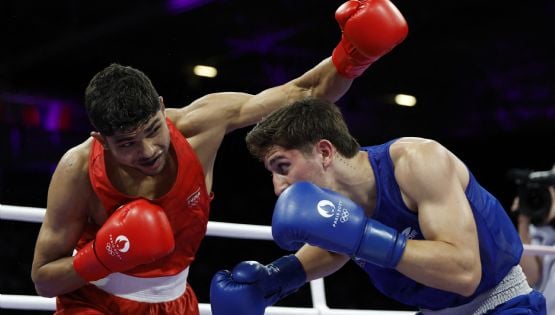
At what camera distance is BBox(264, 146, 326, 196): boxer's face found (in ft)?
6.61

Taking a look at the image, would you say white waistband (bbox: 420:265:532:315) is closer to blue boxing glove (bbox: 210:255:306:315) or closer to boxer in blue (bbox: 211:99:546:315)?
boxer in blue (bbox: 211:99:546:315)

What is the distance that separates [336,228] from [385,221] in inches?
10.3

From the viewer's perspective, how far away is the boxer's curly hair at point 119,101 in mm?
2070

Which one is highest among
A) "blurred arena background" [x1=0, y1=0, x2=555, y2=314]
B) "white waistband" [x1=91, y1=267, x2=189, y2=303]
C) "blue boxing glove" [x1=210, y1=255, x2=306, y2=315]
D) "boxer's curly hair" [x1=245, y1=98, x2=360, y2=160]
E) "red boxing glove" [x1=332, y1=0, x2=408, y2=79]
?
"red boxing glove" [x1=332, y1=0, x2=408, y2=79]

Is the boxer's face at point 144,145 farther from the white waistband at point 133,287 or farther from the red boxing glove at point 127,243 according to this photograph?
the white waistband at point 133,287

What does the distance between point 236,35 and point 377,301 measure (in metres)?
4.39

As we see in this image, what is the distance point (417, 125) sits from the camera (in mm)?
11156

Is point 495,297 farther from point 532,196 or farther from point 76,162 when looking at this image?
point 532,196

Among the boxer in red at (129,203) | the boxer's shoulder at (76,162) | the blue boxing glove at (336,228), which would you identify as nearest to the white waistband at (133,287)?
the boxer in red at (129,203)

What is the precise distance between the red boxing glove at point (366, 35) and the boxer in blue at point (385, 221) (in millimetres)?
450

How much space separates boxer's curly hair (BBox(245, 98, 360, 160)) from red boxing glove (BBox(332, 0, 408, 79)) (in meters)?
0.47

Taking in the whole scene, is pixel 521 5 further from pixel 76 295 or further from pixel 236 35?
pixel 76 295

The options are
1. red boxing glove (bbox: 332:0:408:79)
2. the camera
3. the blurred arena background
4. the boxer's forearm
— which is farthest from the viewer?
the blurred arena background

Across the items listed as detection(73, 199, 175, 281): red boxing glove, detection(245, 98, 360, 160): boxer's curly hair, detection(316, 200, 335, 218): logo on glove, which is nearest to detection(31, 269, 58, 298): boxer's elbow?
detection(73, 199, 175, 281): red boxing glove
